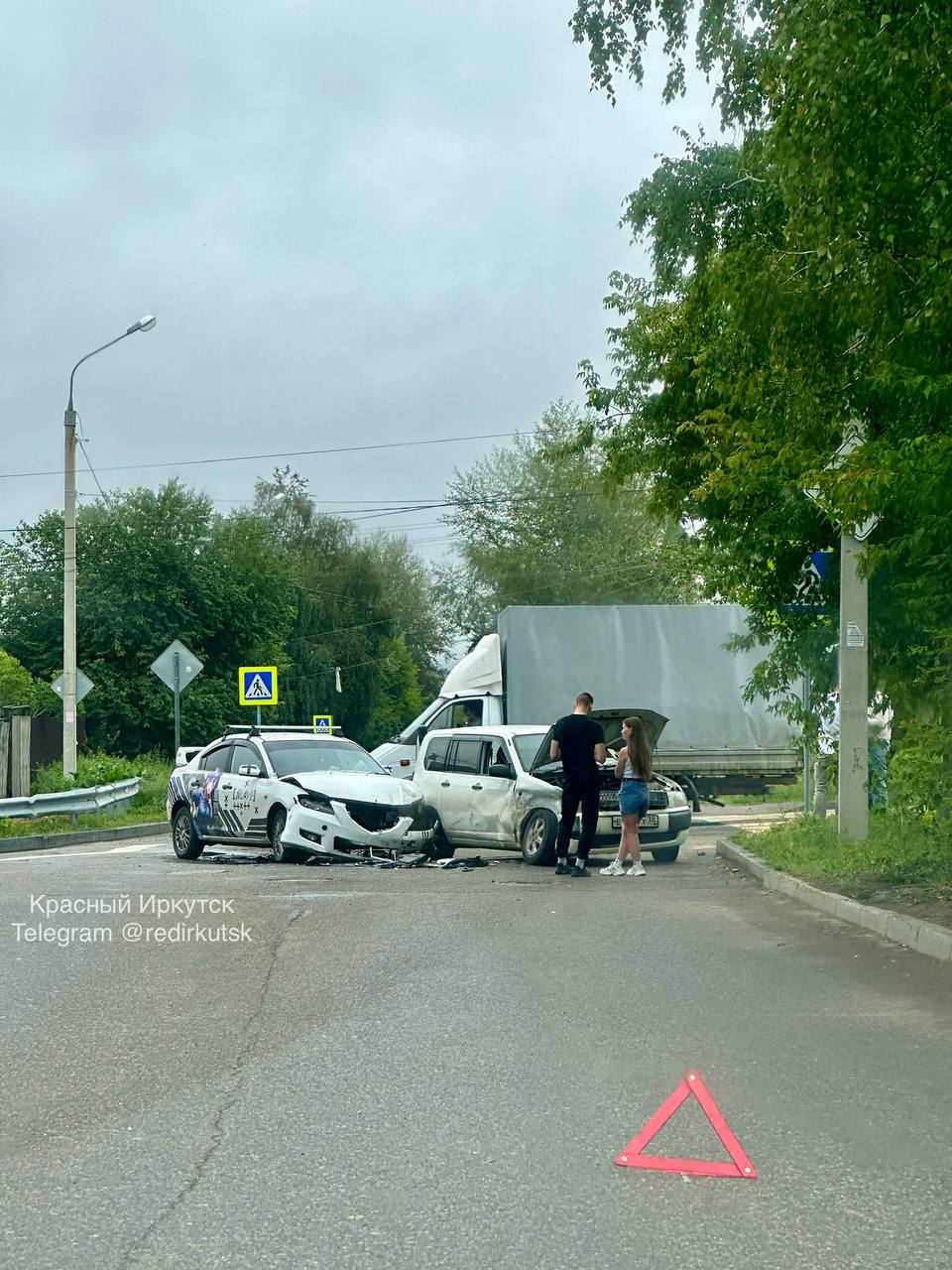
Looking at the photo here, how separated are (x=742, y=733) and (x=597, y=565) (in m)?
27.9

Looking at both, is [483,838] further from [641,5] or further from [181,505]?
[181,505]

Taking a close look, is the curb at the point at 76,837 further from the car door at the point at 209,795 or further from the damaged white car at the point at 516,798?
the damaged white car at the point at 516,798

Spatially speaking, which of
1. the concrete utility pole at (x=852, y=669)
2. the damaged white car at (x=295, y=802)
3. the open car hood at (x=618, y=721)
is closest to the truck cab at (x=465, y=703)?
the open car hood at (x=618, y=721)

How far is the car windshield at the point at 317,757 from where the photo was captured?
1768 centimetres

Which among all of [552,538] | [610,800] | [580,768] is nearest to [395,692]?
[552,538]

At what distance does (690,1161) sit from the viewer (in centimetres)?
503

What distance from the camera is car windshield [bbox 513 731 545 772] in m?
18.0

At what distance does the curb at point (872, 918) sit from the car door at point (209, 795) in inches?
259

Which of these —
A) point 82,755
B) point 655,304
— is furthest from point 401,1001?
point 82,755

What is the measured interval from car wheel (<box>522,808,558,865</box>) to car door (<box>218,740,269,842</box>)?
9.60 feet

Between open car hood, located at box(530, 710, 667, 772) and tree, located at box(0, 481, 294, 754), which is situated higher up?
tree, located at box(0, 481, 294, 754)

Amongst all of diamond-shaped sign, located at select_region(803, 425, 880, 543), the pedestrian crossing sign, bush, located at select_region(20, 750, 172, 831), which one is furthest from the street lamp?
diamond-shaped sign, located at select_region(803, 425, 880, 543)

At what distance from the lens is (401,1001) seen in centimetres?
795

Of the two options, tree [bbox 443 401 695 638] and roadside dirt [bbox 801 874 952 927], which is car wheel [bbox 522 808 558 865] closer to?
roadside dirt [bbox 801 874 952 927]
